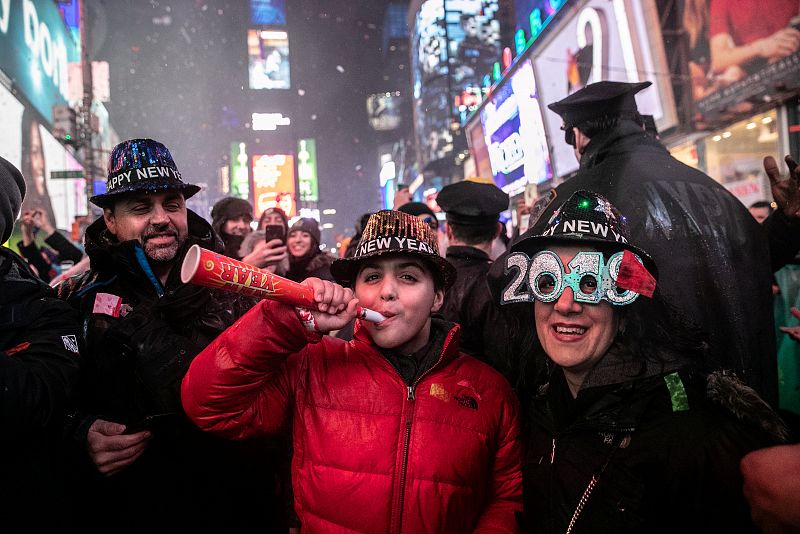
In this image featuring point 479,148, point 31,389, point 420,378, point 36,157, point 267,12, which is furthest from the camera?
point 267,12

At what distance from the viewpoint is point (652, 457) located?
70.2 inches

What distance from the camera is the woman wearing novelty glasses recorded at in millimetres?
1729

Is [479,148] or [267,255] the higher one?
[479,148]

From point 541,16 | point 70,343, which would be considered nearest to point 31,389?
point 70,343

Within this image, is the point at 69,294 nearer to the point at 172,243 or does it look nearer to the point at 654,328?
the point at 172,243

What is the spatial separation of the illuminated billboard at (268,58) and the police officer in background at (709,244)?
63.5 metres

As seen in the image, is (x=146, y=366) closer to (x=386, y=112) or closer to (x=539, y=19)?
(x=539, y=19)

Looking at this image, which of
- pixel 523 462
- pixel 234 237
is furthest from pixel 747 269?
pixel 234 237

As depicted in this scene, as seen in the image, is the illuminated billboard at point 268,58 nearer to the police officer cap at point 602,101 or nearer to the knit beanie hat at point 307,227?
the knit beanie hat at point 307,227

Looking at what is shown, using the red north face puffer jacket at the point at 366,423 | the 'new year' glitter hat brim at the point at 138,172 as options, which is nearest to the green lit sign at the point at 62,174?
the 'new year' glitter hat brim at the point at 138,172

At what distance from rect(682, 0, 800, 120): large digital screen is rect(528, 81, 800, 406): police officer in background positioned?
20.9 ft

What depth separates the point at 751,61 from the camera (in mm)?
8328

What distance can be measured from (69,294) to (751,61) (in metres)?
9.64

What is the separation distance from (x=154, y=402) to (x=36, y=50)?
2369 centimetres
